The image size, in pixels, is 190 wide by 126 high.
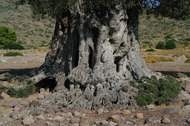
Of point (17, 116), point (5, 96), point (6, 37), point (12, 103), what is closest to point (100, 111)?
point (17, 116)

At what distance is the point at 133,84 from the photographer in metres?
8.77

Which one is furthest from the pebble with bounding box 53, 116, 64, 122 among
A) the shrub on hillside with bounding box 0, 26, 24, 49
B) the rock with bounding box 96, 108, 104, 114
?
the shrub on hillside with bounding box 0, 26, 24, 49

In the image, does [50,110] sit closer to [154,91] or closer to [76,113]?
[76,113]

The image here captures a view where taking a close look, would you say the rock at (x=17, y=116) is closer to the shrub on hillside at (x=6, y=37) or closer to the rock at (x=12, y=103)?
the rock at (x=12, y=103)

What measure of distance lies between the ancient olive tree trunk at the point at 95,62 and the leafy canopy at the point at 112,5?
11.9 inches

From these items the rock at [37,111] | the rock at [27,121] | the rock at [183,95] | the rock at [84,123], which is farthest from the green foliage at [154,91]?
the rock at [27,121]

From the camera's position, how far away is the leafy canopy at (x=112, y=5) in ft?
28.3

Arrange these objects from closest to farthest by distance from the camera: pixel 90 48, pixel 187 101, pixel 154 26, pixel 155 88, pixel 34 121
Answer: pixel 34 121 → pixel 187 101 → pixel 155 88 → pixel 90 48 → pixel 154 26

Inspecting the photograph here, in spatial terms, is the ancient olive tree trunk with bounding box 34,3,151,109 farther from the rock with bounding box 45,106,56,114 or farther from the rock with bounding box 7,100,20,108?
the rock with bounding box 7,100,20,108

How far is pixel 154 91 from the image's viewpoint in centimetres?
841

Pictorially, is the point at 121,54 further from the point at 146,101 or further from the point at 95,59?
the point at 146,101

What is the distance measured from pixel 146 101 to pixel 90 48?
2.91m

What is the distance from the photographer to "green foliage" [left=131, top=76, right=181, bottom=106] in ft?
25.9

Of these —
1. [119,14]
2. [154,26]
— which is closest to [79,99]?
[119,14]
